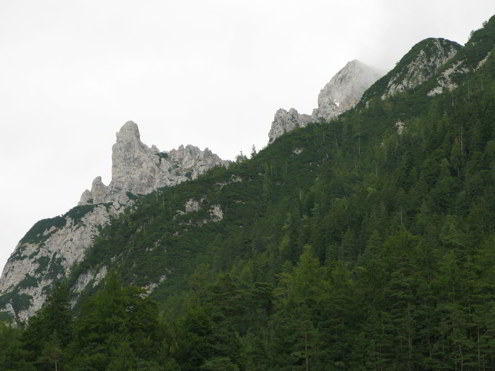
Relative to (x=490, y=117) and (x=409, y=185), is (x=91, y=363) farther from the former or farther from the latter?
(x=490, y=117)

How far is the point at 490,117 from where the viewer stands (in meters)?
140

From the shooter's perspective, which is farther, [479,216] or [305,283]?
[479,216]

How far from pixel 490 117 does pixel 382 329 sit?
3722 inches

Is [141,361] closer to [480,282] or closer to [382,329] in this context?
[382,329]

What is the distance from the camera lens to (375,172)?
167500mm

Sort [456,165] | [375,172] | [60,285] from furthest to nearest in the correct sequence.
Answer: [375,172] < [456,165] < [60,285]

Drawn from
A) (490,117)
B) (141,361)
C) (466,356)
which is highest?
(490,117)

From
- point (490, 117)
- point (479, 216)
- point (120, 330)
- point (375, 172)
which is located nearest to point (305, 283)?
point (120, 330)

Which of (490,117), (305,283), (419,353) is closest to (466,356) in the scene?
(419,353)

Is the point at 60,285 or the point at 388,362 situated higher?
the point at 60,285

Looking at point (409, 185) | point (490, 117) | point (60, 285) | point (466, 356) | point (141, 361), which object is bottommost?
point (466, 356)

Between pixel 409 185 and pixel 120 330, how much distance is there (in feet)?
297

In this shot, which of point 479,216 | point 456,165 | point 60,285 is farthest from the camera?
A: point 456,165

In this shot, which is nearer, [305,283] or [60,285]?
[60,285]
